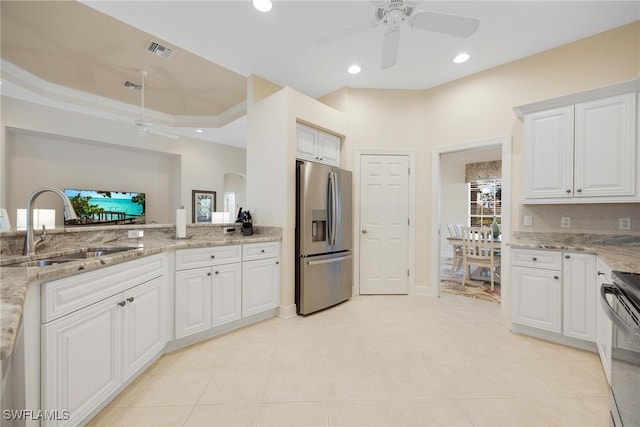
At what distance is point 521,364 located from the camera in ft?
6.46

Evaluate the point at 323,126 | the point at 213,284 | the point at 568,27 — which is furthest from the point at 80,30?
the point at 568,27

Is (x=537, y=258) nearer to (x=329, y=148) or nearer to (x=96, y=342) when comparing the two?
(x=329, y=148)

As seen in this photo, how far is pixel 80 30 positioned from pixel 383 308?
168 inches

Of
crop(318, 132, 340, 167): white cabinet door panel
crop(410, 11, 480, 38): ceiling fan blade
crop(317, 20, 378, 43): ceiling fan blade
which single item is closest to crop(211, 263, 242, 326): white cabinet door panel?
crop(318, 132, 340, 167): white cabinet door panel

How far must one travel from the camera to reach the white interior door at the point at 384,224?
365cm

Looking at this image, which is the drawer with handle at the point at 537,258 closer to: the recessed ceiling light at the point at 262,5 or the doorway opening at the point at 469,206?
the doorway opening at the point at 469,206

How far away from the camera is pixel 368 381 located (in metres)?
1.76

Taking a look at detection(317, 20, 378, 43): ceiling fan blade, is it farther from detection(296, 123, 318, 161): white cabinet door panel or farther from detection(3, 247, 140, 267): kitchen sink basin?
detection(3, 247, 140, 267): kitchen sink basin

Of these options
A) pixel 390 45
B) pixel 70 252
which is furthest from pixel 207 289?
pixel 390 45

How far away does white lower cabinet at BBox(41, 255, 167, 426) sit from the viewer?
3.82 feet

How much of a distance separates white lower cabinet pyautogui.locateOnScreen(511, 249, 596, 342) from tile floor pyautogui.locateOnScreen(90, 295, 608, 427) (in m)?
0.19

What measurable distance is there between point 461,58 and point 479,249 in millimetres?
2730

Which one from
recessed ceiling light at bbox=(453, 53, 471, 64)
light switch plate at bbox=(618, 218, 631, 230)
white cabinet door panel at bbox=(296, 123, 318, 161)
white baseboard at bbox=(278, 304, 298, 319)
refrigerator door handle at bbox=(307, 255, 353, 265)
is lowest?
white baseboard at bbox=(278, 304, 298, 319)

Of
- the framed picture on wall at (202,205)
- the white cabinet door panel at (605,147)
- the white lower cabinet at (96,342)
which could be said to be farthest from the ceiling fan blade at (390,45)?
the framed picture on wall at (202,205)
